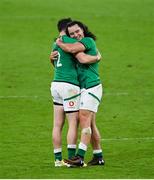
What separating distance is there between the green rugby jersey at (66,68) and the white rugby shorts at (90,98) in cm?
21

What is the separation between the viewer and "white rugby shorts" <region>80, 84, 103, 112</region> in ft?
50.1

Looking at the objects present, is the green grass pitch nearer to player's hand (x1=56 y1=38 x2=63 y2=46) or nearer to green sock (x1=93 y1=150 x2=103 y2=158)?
green sock (x1=93 y1=150 x2=103 y2=158)

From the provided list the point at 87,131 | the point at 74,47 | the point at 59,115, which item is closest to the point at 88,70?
the point at 74,47

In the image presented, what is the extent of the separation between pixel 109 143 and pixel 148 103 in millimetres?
5042

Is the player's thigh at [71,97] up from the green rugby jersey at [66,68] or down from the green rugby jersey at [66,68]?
down

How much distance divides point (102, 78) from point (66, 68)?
37.0 feet

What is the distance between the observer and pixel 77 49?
15.2 meters

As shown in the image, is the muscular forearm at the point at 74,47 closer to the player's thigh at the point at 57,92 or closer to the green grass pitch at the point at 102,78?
the player's thigh at the point at 57,92

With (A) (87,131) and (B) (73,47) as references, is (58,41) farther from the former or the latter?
(A) (87,131)

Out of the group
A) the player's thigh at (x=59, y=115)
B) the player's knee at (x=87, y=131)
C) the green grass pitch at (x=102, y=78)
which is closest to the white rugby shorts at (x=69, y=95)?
the player's thigh at (x=59, y=115)

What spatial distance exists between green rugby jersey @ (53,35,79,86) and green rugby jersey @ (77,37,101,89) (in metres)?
0.09

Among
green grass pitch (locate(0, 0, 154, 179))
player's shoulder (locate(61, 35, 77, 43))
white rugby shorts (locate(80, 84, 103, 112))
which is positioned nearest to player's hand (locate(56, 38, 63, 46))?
player's shoulder (locate(61, 35, 77, 43))

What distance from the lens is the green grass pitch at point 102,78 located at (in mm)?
15945

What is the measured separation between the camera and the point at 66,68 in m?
15.4
